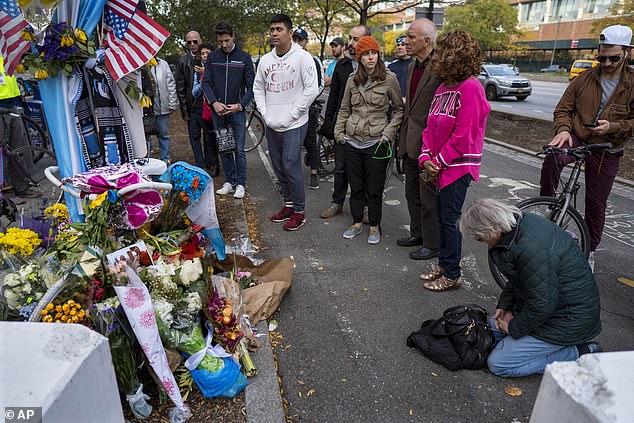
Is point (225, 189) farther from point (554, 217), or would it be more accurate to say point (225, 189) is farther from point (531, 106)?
point (531, 106)

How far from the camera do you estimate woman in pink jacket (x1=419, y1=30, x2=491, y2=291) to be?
3.26 meters

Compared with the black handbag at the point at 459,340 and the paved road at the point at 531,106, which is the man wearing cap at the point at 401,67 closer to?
the black handbag at the point at 459,340

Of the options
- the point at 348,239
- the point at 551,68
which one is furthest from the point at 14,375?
the point at 551,68

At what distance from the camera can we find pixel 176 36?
54.4 feet

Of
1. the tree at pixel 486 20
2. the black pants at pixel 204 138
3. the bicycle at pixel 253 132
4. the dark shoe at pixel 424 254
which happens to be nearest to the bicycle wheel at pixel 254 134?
the bicycle at pixel 253 132

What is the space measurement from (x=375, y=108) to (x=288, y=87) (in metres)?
1.00

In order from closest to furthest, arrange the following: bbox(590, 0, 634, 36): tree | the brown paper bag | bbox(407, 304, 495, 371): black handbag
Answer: bbox(407, 304, 495, 371): black handbag < the brown paper bag < bbox(590, 0, 634, 36): tree

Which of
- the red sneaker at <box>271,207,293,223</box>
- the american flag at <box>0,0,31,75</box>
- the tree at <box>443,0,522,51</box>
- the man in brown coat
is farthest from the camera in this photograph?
the tree at <box>443,0,522,51</box>

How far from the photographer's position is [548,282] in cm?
248

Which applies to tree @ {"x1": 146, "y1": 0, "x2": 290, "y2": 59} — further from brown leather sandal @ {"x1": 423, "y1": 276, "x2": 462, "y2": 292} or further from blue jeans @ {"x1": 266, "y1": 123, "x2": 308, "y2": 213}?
brown leather sandal @ {"x1": 423, "y1": 276, "x2": 462, "y2": 292}

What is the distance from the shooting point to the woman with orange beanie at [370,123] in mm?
4340

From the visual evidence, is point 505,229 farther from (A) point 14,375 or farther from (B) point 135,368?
(A) point 14,375
